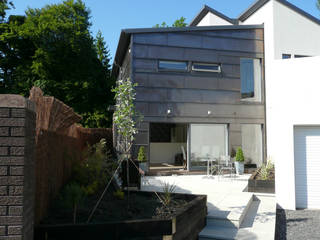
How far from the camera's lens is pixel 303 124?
722 centimetres

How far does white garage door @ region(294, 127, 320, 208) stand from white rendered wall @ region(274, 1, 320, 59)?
6.19m

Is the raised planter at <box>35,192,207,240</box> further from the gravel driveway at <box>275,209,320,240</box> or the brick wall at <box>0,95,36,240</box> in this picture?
the gravel driveway at <box>275,209,320,240</box>

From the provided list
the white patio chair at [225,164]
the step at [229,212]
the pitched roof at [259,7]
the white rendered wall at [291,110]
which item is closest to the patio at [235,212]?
the step at [229,212]

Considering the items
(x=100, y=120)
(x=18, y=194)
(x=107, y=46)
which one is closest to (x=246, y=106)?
(x=18, y=194)

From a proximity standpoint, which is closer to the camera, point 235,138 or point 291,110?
point 291,110

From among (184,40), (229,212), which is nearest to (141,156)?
(184,40)

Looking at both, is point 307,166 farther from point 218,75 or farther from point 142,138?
point 218,75

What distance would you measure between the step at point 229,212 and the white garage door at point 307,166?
1.58 meters

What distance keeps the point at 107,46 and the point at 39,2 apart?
41.9 feet

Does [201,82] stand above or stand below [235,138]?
above

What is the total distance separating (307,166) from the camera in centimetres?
731

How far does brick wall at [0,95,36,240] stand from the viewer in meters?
2.56

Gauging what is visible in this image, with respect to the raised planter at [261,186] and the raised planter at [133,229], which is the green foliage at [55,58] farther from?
the raised planter at [133,229]

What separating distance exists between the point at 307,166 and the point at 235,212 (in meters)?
2.89
